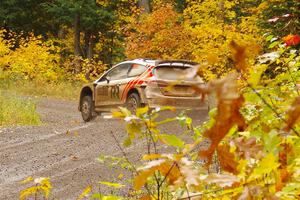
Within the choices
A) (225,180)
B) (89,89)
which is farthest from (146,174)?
(89,89)

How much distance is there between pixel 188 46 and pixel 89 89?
9.75 meters

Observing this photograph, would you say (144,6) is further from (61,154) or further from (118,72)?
(61,154)

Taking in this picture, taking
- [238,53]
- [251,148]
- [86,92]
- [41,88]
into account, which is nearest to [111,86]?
[86,92]

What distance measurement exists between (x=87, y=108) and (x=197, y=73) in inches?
559

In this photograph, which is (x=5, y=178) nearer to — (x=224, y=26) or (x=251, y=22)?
(x=224, y=26)

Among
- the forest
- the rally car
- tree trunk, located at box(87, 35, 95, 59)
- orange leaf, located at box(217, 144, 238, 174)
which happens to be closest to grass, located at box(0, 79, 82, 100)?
the forest

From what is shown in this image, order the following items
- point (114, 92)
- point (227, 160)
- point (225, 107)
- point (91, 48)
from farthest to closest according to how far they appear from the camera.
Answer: point (91, 48) < point (114, 92) < point (227, 160) < point (225, 107)

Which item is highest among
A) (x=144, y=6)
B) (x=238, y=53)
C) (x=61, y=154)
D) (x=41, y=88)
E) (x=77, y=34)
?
(x=144, y=6)

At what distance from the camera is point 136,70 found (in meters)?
14.0

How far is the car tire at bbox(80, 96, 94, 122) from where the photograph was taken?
1543 cm

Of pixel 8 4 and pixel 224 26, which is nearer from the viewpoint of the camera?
pixel 224 26

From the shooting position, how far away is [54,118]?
16.7 meters

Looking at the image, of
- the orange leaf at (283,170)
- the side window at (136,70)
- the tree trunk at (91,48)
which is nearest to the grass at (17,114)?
the side window at (136,70)

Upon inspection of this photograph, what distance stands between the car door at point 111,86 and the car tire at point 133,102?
0.43 meters
